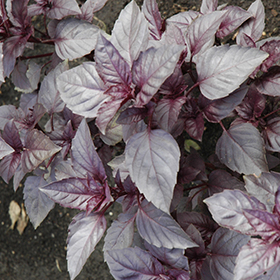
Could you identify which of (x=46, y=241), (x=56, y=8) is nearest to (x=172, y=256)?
(x=56, y=8)

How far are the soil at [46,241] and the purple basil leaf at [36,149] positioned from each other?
2.93 feet

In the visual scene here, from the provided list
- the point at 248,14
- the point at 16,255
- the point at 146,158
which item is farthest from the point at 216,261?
the point at 16,255

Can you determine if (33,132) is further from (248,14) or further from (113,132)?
(248,14)

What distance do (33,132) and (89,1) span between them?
→ 24.2 inches

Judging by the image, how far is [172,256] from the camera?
943 mm

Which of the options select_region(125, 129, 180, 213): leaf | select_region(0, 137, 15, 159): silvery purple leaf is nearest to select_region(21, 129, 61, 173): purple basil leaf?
select_region(0, 137, 15, 159): silvery purple leaf

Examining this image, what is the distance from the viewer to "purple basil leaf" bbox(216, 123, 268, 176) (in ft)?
3.10

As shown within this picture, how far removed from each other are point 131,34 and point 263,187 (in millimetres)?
610

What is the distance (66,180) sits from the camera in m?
0.95

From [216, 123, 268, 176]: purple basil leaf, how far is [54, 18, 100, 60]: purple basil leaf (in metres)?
0.62

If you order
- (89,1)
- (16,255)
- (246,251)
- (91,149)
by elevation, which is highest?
(89,1)

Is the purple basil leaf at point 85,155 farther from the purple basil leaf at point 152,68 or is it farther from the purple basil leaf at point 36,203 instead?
the purple basil leaf at point 36,203

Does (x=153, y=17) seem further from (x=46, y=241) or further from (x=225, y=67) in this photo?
(x=46, y=241)

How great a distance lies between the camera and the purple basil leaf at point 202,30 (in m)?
0.96
